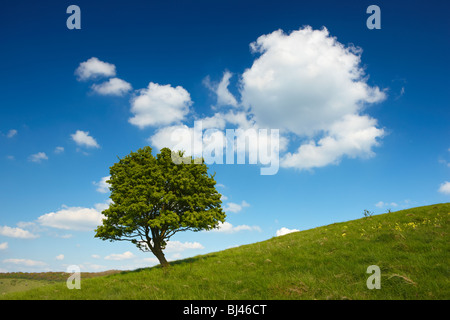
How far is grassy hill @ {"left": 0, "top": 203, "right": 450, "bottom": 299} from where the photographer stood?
11.1 m

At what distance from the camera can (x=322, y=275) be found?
13570 millimetres

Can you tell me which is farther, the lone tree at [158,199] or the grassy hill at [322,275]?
the lone tree at [158,199]

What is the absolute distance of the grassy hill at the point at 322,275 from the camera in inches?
439

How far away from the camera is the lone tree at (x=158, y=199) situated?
21328 millimetres

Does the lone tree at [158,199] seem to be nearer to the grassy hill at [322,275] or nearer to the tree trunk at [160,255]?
the tree trunk at [160,255]

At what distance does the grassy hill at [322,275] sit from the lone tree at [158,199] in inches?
146

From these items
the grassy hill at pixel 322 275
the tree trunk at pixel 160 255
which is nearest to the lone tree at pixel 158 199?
the tree trunk at pixel 160 255

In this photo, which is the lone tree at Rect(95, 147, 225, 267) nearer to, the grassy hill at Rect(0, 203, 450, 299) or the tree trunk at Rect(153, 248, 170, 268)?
the tree trunk at Rect(153, 248, 170, 268)

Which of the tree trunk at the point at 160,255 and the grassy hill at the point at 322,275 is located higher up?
the grassy hill at the point at 322,275

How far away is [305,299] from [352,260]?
6.43 m

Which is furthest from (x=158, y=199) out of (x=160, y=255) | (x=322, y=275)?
(x=322, y=275)

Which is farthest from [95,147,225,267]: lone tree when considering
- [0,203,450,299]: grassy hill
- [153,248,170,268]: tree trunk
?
[0,203,450,299]: grassy hill

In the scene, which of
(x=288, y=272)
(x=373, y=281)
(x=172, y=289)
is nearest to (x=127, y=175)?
(x=172, y=289)

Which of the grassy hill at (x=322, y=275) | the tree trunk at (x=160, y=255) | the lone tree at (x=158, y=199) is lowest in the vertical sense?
the tree trunk at (x=160, y=255)
